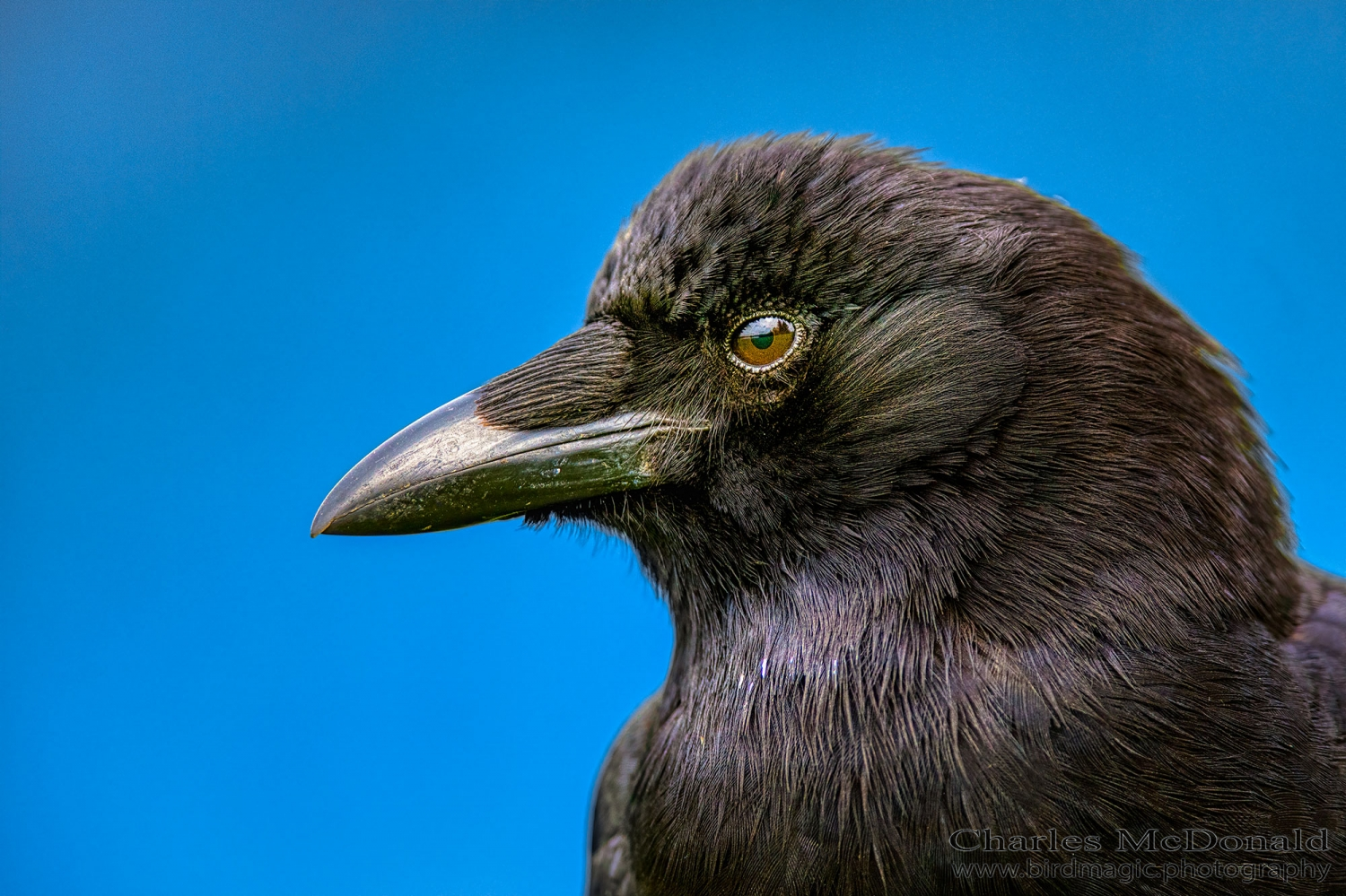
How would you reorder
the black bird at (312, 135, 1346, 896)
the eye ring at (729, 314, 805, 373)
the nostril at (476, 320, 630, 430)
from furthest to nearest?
the nostril at (476, 320, 630, 430), the eye ring at (729, 314, 805, 373), the black bird at (312, 135, 1346, 896)

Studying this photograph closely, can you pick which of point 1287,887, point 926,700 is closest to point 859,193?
point 926,700

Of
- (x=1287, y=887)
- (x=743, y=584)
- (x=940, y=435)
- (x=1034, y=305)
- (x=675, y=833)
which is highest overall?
(x=1034, y=305)

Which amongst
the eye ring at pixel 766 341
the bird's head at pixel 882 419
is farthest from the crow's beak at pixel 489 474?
the eye ring at pixel 766 341

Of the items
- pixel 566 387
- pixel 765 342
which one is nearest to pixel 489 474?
pixel 566 387

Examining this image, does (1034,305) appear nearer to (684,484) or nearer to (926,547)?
(926,547)

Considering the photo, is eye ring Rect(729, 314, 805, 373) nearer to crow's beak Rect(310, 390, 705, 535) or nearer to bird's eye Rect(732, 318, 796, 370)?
bird's eye Rect(732, 318, 796, 370)

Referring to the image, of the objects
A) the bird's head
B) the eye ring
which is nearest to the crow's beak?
the bird's head

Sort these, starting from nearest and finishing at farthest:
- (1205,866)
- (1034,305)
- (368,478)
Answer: (1205,866), (1034,305), (368,478)
